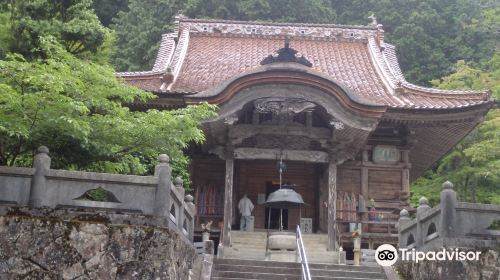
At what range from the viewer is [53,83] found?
8523 mm

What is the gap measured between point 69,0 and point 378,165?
942 centimetres

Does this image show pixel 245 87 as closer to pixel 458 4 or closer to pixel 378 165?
pixel 378 165

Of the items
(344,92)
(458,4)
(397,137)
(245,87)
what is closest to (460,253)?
(344,92)

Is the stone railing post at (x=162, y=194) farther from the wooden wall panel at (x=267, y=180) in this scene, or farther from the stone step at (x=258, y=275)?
the wooden wall panel at (x=267, y=180)

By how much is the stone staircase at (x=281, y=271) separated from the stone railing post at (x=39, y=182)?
3.79m

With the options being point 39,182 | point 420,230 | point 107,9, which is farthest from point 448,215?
point 107,9

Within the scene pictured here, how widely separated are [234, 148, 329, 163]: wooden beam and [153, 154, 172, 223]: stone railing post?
6.72m

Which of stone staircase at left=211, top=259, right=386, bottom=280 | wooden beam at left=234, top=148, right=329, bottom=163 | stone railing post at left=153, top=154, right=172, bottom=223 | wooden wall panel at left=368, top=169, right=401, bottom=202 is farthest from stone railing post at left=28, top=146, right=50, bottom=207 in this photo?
wooden wall panel at left=368, top=169, right=401, bottom=202

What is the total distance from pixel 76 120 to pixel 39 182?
103 centimetres

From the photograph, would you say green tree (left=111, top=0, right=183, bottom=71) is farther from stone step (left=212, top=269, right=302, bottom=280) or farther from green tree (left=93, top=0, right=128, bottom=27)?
stone step (left=212, top=269, right=302, bottom=280)

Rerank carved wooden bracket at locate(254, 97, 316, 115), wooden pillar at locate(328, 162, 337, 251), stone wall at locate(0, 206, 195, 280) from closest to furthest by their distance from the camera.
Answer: stone wall at locate(0, 206, 195, 280)
wooden pillar at locate(328, 162, 337, 251)
carved wooden bracket at locate(254, 97, 316, 115)

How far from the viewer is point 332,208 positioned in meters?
14.9

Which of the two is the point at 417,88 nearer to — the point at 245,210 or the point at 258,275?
the point at 245,210

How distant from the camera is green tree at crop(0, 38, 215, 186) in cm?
864
